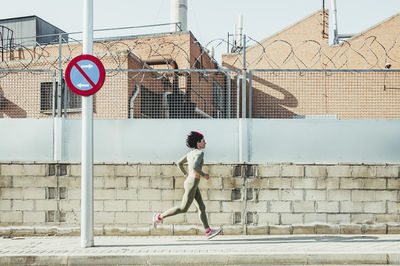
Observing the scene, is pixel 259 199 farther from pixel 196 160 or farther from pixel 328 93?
pixel 328 93

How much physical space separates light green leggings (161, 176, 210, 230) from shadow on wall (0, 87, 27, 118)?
3.66 metres

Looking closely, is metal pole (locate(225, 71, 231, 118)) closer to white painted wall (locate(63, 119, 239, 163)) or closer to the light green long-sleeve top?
white painted wall (locate(63, 119, 239, 163))

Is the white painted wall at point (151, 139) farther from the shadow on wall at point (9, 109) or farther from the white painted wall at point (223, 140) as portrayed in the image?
the shadow on wall at point (9, 109)

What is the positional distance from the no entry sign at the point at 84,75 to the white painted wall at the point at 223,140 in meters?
1.75

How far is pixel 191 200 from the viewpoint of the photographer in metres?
7.11

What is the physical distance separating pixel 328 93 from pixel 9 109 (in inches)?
254

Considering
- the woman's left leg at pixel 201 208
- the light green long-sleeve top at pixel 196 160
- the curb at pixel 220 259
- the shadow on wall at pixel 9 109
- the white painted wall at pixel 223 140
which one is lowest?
the curb at pixel 220 259

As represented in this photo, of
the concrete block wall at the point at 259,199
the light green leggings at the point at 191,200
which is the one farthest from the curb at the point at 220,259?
the concrete block wall at the point at 259,199

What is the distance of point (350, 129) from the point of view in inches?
318

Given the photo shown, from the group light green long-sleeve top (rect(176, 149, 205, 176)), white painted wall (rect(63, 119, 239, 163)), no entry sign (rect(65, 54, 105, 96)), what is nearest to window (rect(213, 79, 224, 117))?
white painted wall (rect(63, 119, 239, 163))

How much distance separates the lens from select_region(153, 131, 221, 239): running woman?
708 centimetres

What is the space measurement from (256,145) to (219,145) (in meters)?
0.66

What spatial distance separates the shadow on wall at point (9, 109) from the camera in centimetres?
876

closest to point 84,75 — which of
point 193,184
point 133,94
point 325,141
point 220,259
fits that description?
point 133,94
